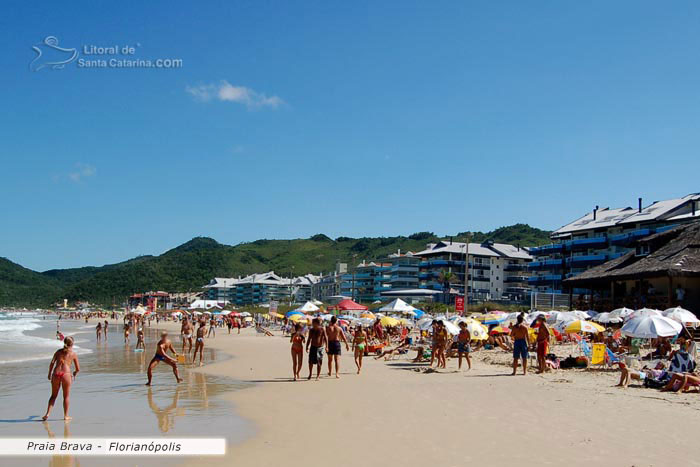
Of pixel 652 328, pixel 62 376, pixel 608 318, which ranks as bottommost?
pixel 62 376

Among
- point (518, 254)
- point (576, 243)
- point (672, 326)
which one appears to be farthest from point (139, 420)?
point (518, 254)

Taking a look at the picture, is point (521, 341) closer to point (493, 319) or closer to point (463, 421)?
point (463, 421)

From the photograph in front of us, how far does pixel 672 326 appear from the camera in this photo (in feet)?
46.8

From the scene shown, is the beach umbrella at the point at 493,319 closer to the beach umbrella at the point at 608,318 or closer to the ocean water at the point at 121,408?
the beach umbrella at the point at 608,318

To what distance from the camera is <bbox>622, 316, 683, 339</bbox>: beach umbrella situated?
1401 centimetres

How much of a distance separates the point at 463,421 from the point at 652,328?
25.1 feet

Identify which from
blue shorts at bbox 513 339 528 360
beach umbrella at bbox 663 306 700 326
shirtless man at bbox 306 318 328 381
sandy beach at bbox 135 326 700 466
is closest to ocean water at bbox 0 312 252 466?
sandy beach at bbox 135 326 700 466

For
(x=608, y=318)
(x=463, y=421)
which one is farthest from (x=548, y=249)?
(x=463, y=421)

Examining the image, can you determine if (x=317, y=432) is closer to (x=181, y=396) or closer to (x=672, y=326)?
(x=181, y=396)

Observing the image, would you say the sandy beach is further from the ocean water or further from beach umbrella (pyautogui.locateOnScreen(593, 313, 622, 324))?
beach umbrella (pyautogui.locateOnScreen(593, 313, 622, 324))

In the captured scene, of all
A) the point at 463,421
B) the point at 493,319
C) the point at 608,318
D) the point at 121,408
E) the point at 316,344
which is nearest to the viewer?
the point at 463,421
